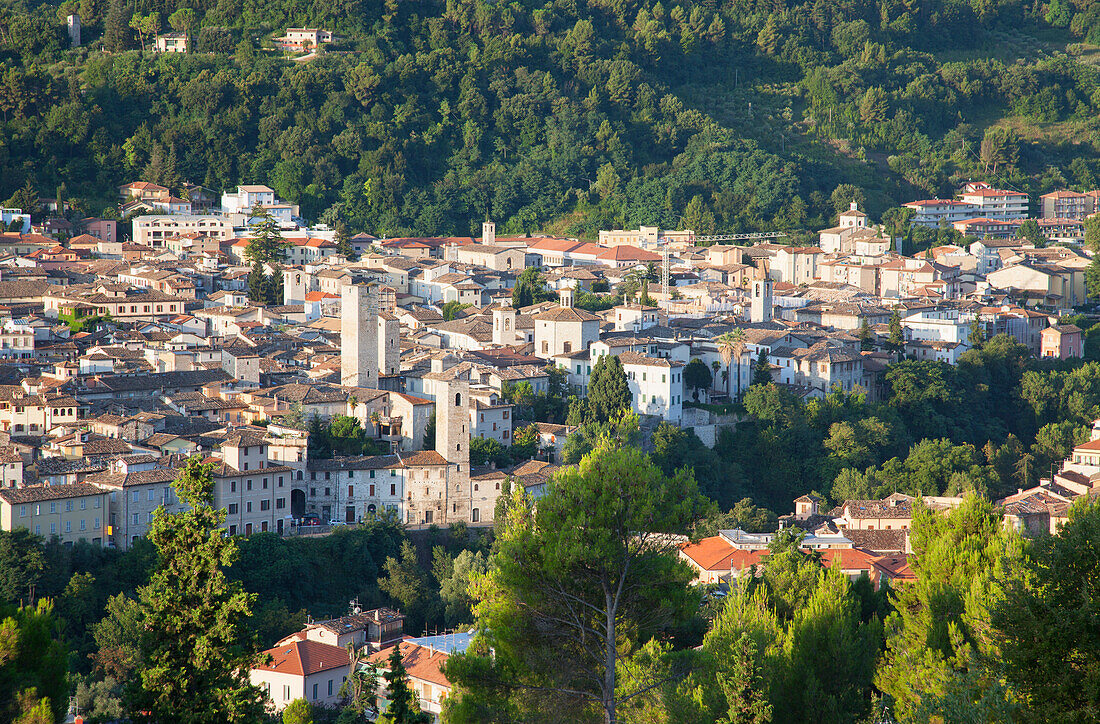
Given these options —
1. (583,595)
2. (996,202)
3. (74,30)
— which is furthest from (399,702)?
(74,30)

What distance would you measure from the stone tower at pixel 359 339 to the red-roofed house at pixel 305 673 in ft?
35.5

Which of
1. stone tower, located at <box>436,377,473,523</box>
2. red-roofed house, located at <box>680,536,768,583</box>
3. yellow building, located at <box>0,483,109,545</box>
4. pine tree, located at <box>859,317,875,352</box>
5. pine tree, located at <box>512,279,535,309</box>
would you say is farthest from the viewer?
pine tree, located at <box>512,279,535,309</box>

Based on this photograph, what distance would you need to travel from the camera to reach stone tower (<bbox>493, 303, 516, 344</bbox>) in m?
40.6

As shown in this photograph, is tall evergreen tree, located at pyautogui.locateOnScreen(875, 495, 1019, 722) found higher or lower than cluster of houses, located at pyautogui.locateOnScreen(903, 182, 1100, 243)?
lower

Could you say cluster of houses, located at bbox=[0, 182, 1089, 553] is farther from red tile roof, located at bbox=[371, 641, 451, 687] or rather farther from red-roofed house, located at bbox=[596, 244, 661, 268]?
red tile roof, located at bbox=[371, 641, 451, 687]

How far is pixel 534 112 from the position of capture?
2749 inches

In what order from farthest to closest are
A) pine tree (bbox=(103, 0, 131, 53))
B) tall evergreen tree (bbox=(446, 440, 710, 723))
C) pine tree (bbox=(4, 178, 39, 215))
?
pine tree (bbox=(103, 0, 131, 53)) < pine tree (bbox=(4, 178, 39, 215)) < tall evergreen tree (bbox=(446, 440, 710, 723))

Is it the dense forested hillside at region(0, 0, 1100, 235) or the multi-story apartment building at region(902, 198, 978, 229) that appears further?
the multi-story apartment building at region(902, 198, 978, 229)

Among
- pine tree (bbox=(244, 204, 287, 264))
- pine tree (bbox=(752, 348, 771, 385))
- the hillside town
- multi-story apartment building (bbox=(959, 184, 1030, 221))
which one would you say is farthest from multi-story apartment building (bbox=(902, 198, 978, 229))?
pine tree (bbox=(244, 204, 287, 264))

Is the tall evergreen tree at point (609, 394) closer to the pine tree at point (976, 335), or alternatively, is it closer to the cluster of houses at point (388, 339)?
the cluster of houses at point (388, 339)

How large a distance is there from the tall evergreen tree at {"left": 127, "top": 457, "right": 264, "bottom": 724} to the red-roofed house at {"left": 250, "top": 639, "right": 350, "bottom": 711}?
505 inches

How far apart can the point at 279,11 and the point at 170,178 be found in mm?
15097

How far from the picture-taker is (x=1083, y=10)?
9181 cm

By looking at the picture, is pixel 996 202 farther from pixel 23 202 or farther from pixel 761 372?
pixel 23 202
